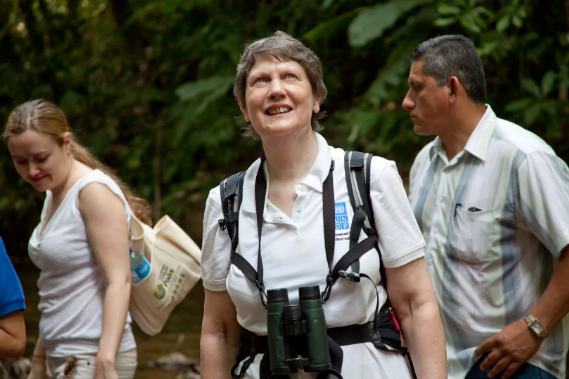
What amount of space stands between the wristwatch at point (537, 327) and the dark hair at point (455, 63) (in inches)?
37.9

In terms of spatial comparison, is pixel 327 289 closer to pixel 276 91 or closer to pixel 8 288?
pixel 276 91

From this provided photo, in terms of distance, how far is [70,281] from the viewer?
110 inches

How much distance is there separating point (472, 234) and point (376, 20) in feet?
11.9

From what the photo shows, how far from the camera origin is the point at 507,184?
2.60 metres

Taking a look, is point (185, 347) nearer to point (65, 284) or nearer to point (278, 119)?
point (65, 284)

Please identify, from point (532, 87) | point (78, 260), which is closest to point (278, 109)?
point (78, 260)

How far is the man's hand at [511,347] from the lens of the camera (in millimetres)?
2510

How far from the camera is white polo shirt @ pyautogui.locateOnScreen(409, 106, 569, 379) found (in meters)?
2.53

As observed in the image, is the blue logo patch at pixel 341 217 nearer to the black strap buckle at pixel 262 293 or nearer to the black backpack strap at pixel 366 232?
the black backpack strap at pixel 366 232

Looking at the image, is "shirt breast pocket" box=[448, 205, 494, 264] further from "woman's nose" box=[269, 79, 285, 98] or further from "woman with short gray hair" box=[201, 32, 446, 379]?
"woman's nose" box=[269, 79, 285, 98]

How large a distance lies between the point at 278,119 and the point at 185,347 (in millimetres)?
4786

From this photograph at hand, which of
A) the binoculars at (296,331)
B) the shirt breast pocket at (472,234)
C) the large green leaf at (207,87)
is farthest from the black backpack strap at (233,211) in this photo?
the large green leaf at (207,87)

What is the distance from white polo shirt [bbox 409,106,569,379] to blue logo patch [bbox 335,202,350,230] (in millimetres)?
919

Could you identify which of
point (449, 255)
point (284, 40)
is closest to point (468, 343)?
point (449, 255)
